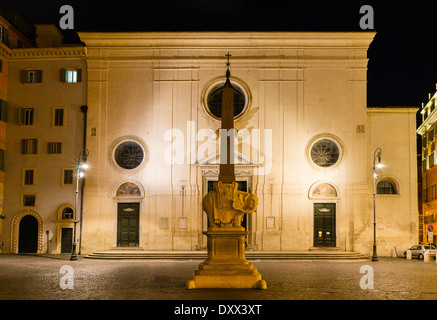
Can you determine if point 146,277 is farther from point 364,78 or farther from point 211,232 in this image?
point 364,78

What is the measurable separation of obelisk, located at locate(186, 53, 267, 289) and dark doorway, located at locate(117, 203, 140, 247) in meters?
16.6

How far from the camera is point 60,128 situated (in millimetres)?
33812

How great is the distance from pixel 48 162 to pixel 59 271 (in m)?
12.4

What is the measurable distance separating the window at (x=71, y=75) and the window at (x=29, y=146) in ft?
13.8

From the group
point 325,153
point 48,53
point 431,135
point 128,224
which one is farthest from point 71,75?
point 431,135

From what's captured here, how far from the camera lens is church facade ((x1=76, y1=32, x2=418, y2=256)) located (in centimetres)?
3247

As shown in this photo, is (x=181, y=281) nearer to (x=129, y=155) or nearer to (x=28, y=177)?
(x=129, y=155)

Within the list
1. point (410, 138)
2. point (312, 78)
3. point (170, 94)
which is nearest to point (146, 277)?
Result: point (170, 94)

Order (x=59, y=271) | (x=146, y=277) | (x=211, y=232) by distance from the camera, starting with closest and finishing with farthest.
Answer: (x=211, y=232) < (x=146, y=277) < (x=59, y=271)

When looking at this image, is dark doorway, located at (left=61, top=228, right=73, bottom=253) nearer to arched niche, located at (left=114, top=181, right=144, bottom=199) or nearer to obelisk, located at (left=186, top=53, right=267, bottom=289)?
arched niche, located at (left=114, top=181, right=144, bottom=199)

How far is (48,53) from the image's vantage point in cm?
3419

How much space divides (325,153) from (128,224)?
12.5 meters

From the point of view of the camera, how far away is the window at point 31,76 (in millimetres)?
34406

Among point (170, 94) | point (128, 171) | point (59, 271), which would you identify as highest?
point (170, 94)
